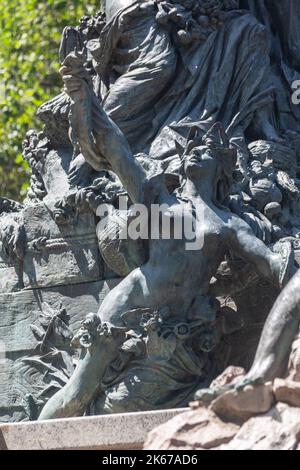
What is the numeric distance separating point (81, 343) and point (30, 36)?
11889 mm

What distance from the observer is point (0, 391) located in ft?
40.1

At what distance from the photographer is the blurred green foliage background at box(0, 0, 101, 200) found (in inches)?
875

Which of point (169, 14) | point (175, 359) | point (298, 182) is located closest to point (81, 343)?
point (175, 359)

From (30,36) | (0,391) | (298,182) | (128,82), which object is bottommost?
(30,36)

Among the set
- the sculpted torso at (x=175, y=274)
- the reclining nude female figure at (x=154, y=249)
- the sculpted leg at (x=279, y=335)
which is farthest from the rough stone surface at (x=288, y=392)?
the sculpted torso at (x=175, y=274)

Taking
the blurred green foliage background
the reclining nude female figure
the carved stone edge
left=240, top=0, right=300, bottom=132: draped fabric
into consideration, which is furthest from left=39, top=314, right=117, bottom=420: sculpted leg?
the blurred green foliage background

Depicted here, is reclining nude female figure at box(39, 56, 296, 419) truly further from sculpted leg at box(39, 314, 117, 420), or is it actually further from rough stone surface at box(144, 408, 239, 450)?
rough stone surface at box(144, 408, 239, 450)

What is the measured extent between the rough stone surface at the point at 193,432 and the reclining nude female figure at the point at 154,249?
177 centimetres

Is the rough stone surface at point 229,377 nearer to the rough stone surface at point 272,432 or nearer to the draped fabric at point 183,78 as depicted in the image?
the rough stone surface at point 272,432

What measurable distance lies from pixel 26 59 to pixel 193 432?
45.4ft

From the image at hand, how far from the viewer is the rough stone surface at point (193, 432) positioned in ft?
29.8

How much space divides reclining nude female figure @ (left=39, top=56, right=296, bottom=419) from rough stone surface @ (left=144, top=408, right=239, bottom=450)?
1768 mm

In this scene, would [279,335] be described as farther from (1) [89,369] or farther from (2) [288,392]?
(1) [89,369]

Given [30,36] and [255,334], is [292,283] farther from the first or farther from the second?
[30,36]
